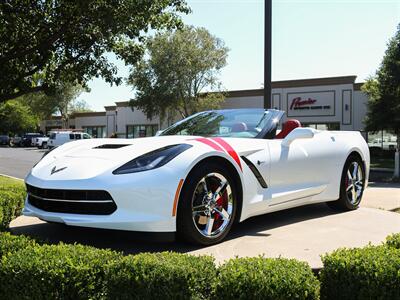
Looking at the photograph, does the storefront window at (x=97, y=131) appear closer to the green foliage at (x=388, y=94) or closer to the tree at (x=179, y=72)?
the tree at (x=179, y=72)

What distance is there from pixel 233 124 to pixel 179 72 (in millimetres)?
31733

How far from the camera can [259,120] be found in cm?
533

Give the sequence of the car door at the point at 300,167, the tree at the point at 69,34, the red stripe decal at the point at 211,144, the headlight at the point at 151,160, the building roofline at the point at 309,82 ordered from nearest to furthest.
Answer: the headlight at the point at 151,160 → the red stripe decal at the point at 211,144 → the car door at the point at 300,167 → the tree at the point at 69,34 → the building roofline at the point at 309,82

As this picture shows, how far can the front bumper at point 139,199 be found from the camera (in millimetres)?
3740

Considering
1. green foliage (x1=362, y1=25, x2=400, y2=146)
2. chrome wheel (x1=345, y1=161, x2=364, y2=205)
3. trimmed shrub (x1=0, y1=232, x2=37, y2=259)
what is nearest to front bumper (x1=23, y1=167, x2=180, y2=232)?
trimmed shrub (x1=0, y1=232, x2=37, y2=259)

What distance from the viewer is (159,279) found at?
2811 mm

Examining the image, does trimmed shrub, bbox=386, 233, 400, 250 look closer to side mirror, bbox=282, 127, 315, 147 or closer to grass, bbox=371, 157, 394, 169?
side mirror, bbox=282, 127, 315, 147

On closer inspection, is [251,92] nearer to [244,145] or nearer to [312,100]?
[312,100]

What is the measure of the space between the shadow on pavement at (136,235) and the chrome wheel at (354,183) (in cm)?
49

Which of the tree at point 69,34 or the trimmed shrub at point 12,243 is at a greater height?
the tree at point 69,34

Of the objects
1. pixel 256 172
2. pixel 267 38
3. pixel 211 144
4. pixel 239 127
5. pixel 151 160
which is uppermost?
pixel 267 38

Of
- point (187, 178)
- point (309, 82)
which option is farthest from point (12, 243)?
point (309, 82)

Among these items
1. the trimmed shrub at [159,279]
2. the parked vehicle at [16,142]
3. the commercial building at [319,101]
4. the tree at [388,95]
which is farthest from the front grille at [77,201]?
the parked vehicle at [16,142]

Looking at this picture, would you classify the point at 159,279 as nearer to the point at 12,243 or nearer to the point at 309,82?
the point at 12,243
